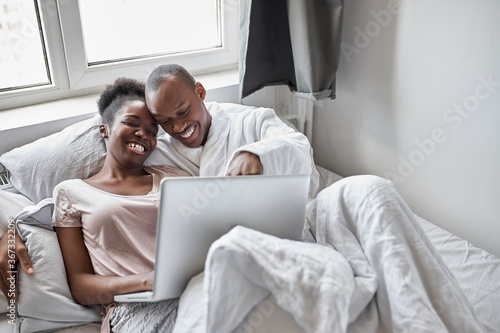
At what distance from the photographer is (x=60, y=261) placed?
119cm

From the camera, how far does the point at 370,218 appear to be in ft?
3.22

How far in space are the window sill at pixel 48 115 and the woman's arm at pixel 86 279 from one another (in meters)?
0.45

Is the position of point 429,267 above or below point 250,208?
below

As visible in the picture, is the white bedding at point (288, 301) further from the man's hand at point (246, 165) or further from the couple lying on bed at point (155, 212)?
the man's hand at point (246, 165)

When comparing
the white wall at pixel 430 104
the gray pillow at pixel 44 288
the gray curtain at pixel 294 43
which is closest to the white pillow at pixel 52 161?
the gray pillow at pixel 44 288

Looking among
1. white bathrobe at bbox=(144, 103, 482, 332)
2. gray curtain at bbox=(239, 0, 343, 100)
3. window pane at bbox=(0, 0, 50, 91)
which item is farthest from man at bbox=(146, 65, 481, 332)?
window pane at bbox=(0, 0, 50, 91)

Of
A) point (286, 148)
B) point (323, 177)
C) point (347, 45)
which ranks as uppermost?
point (347, 45)

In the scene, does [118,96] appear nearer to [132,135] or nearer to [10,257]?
[132,135]

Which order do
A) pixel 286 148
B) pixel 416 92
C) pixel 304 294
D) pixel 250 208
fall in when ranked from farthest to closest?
1. pixel 416 92
2. pixel 286 148
3. pixel 250 208
4. pixel 304 294

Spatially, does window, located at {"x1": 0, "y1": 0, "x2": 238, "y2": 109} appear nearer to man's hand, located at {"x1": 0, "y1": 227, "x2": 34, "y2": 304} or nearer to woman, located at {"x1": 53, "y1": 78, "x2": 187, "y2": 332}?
woman, located at {"x1": 53, "y1": 78, "x2": 187, "y2": 332}

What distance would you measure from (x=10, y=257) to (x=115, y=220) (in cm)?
26

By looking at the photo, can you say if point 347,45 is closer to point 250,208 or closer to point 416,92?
point 416,92

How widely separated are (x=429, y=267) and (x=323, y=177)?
36.3 inches

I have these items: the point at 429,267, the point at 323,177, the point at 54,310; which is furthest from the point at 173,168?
the point at 429,267
